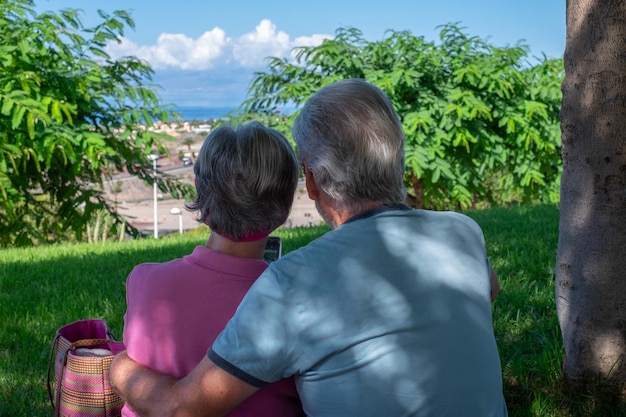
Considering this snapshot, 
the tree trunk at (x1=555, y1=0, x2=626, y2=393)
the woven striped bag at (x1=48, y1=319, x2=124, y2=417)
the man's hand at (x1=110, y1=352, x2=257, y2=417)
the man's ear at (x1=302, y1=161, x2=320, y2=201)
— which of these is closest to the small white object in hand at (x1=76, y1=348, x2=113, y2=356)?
the woven striped bag at (x1=48, y1=319, x2=124, y2=417)

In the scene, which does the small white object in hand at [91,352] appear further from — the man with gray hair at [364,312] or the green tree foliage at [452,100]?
the green tree foliage at [452,100]

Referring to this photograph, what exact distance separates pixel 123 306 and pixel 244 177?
305 cm

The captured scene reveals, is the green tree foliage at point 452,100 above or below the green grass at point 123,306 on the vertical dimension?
above

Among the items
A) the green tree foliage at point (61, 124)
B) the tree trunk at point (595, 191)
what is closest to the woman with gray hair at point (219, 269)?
the tree trunk at point (595, 191)

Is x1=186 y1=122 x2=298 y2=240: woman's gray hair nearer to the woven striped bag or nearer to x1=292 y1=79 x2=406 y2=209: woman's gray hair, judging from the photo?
x1=292 y1=79 x2=406 y2=209: woman's gray hair

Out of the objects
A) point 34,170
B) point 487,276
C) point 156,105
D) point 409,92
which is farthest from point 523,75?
point 487,276

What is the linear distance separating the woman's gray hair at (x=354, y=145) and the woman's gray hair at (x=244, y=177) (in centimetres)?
22

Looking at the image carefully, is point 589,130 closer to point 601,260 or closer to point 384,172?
point 601,260

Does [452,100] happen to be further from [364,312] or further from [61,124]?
[364,312]

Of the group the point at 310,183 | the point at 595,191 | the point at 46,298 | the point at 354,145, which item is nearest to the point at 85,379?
the point at 310,183

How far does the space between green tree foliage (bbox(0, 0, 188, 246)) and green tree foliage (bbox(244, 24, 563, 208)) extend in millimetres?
2365

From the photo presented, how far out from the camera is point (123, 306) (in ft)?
16.1

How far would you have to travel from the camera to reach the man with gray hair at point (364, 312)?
1730mm

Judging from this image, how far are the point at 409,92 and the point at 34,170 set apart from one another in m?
6.16
